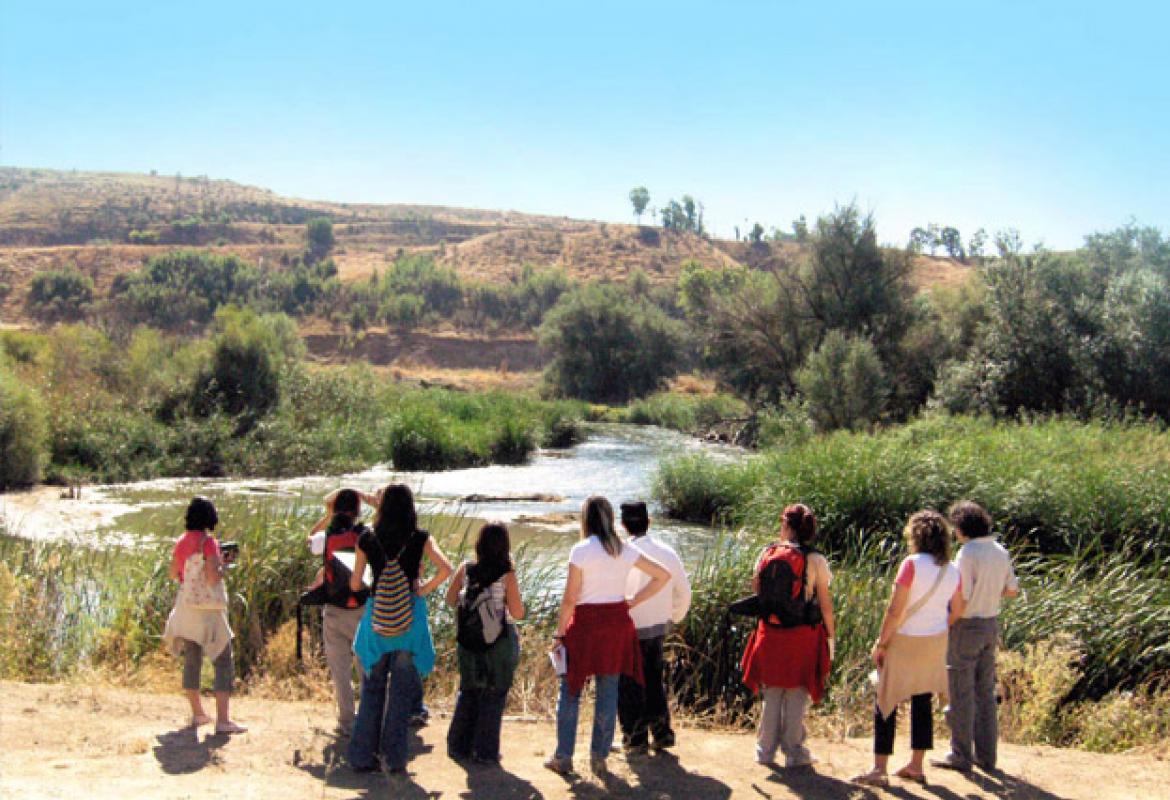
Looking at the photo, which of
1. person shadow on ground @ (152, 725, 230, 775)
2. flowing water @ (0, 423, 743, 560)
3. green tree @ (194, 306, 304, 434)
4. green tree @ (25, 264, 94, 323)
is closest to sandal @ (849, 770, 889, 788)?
person shadow on ground @ (152, 725, 230, 775)

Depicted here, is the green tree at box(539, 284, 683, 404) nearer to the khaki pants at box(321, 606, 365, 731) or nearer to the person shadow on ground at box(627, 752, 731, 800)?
the khaki pants at box(321, 606, 365, 731)

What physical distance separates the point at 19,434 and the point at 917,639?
23.9 meters

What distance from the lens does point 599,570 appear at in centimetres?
607

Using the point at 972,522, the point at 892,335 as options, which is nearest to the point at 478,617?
the point at 972,522

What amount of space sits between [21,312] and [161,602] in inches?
2839

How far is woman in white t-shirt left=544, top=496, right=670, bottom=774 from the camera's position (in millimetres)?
6059

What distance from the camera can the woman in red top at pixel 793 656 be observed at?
619 cm

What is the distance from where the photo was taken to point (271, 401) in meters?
32.7

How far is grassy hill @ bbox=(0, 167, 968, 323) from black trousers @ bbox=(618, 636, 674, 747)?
7595 cm

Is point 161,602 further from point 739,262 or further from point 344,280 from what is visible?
point 739,262

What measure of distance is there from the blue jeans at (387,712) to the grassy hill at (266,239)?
75.6 meters

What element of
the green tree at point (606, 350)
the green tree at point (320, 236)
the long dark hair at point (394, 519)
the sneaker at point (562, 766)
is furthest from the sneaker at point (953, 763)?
the green tree at point (320, 236)

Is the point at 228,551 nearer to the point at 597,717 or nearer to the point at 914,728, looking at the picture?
the point at 597,717

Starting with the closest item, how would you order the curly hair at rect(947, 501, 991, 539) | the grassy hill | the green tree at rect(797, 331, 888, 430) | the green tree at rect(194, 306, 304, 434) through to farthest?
the curly hair at rect(947, 501, 991, 539) < the green tree at rect(194, 306, 304, 434) < the green tree at rect(797, 331, 888, 430) < the grassy hill
